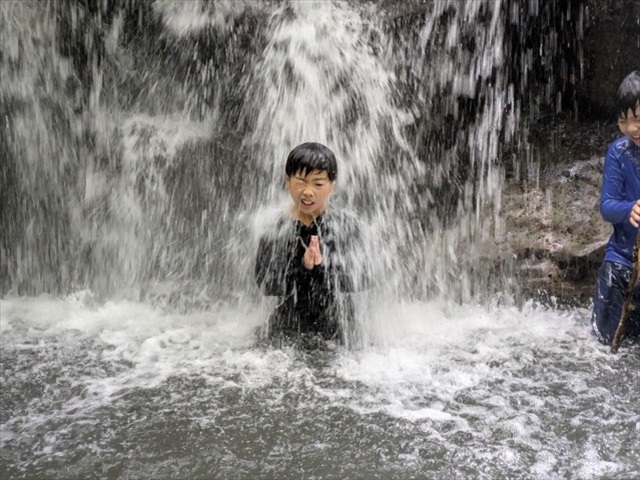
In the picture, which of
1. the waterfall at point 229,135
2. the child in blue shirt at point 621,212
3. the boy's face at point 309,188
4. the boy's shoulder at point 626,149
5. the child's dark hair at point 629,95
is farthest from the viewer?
the waterfall at point 229,135

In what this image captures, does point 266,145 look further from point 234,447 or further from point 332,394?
point 234,447

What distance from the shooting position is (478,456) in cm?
295

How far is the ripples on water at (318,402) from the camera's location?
2.92m

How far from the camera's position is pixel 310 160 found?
382 centimetres

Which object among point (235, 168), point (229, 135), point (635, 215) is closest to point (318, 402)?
point (635, 215)

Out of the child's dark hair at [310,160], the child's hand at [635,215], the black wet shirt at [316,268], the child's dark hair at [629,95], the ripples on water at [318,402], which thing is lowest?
the ripples on water at [318,402]

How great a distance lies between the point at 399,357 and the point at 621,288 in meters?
1.36

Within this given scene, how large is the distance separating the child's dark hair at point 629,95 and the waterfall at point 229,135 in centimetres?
169

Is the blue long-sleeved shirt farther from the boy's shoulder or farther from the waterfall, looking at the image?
the waterfall

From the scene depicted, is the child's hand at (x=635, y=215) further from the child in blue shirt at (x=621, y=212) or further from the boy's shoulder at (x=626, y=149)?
Answer: the boy's shoulder at (x=626, y=149)

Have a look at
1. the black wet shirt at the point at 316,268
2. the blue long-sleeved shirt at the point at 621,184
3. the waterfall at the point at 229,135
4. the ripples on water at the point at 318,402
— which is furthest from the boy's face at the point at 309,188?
the blue long-sleeved shirt at the point at 621,184

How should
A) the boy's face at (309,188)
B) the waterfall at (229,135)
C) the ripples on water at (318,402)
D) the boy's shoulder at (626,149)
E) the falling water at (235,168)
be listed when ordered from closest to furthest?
the ripples on water at (318,402) → the boy's face at (309,188) → the boy's shoulder at (626,149) → the falling water at (235,168) → the waterfall at (229,135)

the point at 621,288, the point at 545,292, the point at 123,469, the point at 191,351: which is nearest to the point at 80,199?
the point at 191,351

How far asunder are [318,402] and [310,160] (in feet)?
4.18
